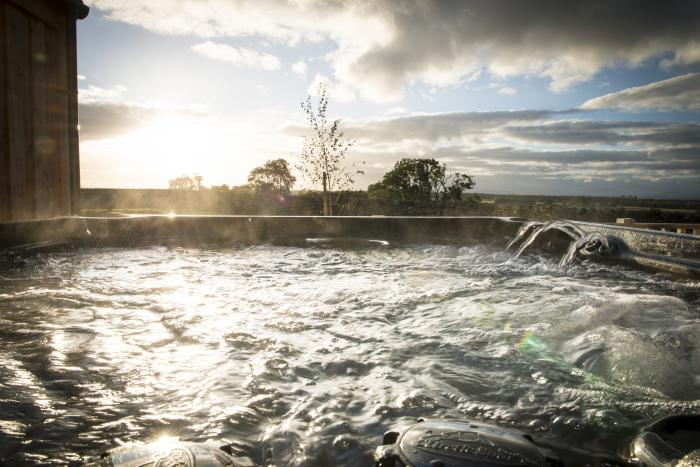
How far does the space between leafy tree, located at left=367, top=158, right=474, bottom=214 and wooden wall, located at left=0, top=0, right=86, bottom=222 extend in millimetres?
9014

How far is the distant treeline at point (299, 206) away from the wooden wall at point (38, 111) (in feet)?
22.1

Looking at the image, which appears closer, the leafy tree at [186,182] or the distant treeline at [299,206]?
the distant treeline at [299,206]

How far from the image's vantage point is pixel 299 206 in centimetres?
1366

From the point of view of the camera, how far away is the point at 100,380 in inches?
56.2

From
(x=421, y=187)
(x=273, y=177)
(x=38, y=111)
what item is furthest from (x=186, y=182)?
(x=38, y=111)

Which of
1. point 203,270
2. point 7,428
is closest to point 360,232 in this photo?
point 203,270

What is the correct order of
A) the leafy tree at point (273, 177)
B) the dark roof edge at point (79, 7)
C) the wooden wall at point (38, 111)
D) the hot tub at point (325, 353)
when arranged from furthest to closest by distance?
the leafy tree at point (273, 177), the dark roof edge at point (79, 7), the wooden wall at point (38, 111), the hot tub at point (325, 353)

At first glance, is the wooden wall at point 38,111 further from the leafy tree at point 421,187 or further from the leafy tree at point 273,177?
the leafy tree at point 273,177

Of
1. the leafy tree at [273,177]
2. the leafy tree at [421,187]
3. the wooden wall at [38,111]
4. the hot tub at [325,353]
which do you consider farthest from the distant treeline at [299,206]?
the hot tub at [325,353]

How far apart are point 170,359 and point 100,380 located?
0.91 feet

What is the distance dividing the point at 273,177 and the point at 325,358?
15.9 meters

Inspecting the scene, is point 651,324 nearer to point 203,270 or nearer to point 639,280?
point 639,280

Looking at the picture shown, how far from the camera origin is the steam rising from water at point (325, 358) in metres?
1.17

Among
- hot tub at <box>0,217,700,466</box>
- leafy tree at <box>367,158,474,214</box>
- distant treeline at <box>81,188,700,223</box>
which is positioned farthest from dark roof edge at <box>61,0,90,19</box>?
leafy tree at <box>367,158,474,214</box>
